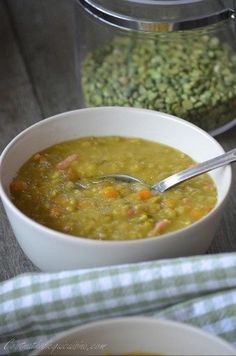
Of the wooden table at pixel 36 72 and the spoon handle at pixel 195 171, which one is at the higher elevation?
the spoon handle at pixel 195 171

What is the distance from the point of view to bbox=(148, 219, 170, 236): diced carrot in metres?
1.29

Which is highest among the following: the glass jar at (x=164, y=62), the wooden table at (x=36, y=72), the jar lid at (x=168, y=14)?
the jar lid at (x=168, y=14)

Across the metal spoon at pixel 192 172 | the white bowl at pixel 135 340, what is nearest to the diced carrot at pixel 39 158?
the metal spoon at pixel 192 172

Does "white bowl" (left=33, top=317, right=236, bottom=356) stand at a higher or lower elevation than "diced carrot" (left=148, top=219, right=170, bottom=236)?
higher

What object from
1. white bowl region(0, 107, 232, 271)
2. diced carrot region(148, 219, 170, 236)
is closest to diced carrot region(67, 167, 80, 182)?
white bowl region(0, 107, 232, 271)

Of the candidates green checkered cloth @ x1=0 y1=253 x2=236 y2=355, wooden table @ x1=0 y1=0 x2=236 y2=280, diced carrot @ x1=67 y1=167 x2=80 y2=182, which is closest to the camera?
green checkered cloth @ x1=0 y1=253 x2=236 y2=355

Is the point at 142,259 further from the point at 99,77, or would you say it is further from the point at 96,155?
the point at 99,77

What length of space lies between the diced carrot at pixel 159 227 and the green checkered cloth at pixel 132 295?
0.09m

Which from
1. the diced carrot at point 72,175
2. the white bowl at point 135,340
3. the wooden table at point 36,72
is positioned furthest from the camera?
the wooden table at point 36,72

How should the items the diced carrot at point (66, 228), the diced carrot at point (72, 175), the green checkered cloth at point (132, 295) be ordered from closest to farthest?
the green checkered cloth at point (132, 295)
the diced carrot at point (66, 228)
the diced carrot at point (72, 175)

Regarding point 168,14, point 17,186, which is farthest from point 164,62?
point 17,186

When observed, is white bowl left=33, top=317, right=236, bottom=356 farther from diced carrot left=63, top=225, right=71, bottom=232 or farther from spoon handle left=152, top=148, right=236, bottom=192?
spoon handle left=152, top=148, right=236, bottom=192

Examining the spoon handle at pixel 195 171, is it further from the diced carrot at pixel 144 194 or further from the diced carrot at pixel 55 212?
the diced carrot at pixel 55 212

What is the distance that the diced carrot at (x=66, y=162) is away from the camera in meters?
1.47
